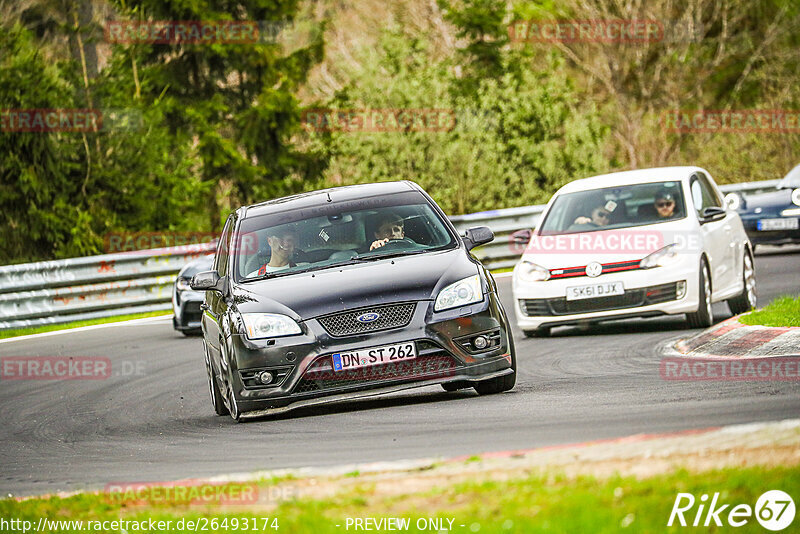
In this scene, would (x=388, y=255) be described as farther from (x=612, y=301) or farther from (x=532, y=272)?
(x=532, y=272)

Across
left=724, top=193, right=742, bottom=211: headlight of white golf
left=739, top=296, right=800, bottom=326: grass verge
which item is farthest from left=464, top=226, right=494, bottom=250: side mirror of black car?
left=724, top=193, right=742, bottom=211: headlight of white golf

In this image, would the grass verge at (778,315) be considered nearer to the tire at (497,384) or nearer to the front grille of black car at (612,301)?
the front grille of black car at (612,301)

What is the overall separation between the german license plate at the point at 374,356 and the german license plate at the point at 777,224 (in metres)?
12.7

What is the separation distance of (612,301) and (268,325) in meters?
5.13

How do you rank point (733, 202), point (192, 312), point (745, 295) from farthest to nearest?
1. point (192, 312)
2. point (733, 202)
3. point (745, 295)

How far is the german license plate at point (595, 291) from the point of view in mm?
13242

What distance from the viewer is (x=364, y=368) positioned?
891cm

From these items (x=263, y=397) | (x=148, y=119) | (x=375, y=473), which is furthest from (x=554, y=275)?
(x=148, y=119)

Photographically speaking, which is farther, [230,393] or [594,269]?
[594,269]

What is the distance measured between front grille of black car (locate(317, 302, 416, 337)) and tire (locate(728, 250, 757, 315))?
21.2ft

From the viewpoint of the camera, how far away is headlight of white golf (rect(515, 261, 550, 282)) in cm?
1367

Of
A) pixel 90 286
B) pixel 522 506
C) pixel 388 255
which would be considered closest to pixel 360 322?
pixel 388 255

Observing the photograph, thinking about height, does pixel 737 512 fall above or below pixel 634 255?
above

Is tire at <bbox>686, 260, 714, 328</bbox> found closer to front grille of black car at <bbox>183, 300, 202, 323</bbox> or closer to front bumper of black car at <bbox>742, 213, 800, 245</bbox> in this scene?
front grille of black car at <bbox>183, 300, 202, 323</bbox>
